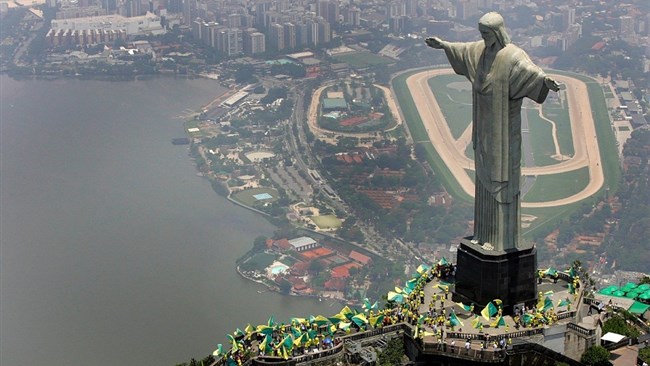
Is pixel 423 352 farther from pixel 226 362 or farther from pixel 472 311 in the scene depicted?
pixel 226 362

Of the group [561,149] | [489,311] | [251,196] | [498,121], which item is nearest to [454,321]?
[489,311]

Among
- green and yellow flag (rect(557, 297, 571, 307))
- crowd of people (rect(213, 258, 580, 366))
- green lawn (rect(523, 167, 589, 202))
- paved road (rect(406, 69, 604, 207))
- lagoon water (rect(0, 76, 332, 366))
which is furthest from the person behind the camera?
paved road (rect(406, 69, 604, 207))

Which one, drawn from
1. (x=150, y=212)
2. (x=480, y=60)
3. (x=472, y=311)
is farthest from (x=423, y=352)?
(x=150, y=212)

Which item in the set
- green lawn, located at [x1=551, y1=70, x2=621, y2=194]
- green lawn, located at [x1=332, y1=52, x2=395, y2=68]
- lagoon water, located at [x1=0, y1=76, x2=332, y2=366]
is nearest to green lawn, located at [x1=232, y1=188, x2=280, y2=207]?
lagoon water, located at [x1=0, y1=76, x2=332, y2=366]

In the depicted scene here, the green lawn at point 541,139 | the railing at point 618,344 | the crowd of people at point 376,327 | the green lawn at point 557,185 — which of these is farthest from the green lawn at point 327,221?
the railing at point 618,344

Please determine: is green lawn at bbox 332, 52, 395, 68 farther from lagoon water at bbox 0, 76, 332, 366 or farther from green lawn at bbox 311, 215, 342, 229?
green lawn at bbox 311, 215, 342, 229
